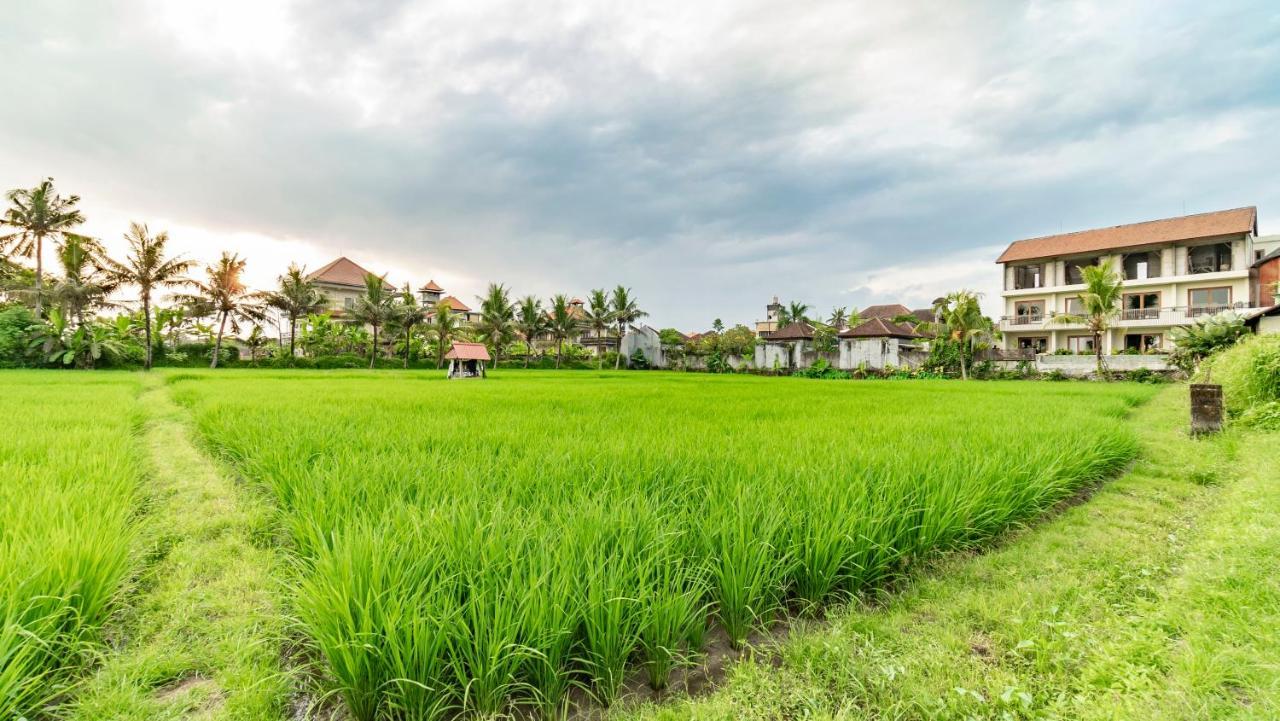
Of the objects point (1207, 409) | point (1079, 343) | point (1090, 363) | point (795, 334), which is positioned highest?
point (795, 334)

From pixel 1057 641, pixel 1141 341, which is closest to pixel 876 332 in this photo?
pixel 1141 341

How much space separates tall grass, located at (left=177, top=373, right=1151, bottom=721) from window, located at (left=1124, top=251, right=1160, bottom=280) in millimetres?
28923

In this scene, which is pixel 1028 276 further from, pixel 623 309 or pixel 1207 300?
pixel 623 309

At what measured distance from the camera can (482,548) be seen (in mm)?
2051

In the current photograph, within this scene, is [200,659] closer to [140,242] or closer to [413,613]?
[413,613]

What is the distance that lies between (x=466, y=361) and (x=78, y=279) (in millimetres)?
18686

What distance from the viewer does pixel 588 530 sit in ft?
7.47

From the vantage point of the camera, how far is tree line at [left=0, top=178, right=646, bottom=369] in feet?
70.1

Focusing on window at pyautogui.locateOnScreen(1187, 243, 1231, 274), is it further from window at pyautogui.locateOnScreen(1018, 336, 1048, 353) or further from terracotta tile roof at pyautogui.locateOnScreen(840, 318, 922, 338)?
terracotta tile roof at pyautogui.locateOnScreen(840, 318, 922, 338)

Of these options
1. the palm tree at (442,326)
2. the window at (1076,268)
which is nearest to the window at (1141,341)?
the window at (1076,268)

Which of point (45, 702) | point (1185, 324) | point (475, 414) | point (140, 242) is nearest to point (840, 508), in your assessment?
point (45, 702)

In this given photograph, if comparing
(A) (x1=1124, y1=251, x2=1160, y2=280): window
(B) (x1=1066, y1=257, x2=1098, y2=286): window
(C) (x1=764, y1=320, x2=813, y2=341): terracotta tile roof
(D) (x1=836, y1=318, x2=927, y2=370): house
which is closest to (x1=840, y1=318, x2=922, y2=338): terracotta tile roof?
(D) (x1=836, y1=318, x2=927, y2=370): house

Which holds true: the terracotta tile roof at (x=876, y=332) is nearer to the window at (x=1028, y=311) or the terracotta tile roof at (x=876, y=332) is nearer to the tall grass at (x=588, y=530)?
the window at (x=1028, y=311)

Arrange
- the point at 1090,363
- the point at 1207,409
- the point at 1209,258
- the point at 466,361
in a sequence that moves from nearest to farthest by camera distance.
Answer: the point at 1207,409
the point at 466,361
the point at 1090,363
the point at 1209,258
